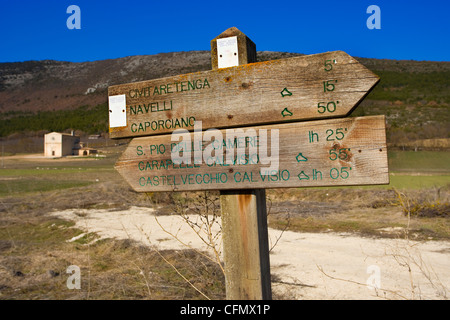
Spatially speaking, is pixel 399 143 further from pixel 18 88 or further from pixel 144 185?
pixel 18 88

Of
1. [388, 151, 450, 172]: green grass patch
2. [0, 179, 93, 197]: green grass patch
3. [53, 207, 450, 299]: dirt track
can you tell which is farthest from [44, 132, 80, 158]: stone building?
[53, 207, 450, 299]: dirt track

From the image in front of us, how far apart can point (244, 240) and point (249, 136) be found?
2.02 feet

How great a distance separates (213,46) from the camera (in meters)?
2.38

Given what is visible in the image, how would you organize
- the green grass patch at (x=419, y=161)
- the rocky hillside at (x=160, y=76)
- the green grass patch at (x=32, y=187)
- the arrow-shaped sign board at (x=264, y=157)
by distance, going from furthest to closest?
the rocky hillside at (x=160, y=76) < the green grass patch at (x=419, y=161) < the green grass patch at (x=32, y=187) < the arrow-shaped sign board at (x=264, y=157)

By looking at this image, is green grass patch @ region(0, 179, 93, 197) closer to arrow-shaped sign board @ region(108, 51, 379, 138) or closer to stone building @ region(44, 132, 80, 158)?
arrow-shaped sign board @ region(108, 51, 379, 138)

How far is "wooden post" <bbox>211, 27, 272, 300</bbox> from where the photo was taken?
2193 millimetres

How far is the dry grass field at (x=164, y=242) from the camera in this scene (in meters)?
4.18

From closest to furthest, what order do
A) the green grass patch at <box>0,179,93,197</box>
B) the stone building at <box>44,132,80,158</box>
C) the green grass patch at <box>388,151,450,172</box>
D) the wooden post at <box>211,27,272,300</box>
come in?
the wooden post at <box>211,27,272,300</box>
the green grass patch at <box>0,179,93,197</box>
the green grass patch at <box>388,151,450,172</box>
the stone building at <box>44,132,80,158</box>

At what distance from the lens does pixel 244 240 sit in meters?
2.22

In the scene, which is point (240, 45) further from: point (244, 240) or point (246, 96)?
point (244, 240)

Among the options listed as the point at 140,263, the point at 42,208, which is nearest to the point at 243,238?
the point at 140,263

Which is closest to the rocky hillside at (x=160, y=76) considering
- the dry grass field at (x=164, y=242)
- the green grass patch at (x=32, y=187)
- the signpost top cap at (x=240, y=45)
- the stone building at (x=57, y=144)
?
the dry grass field at (x=164, y=242)

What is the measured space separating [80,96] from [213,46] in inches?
4681

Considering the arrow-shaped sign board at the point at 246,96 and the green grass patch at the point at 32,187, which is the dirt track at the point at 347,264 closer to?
the arrow-shaped sign board at the point at 246,96
